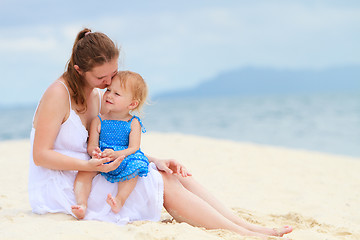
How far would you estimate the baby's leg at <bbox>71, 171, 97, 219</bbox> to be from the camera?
3.11 meters

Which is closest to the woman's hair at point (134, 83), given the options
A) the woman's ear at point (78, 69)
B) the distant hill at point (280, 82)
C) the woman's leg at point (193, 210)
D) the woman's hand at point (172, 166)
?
the woman's ear at point (78, 69)

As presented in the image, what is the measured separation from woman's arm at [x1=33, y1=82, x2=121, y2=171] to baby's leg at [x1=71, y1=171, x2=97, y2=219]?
14 cm

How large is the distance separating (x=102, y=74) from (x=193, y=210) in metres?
1.27

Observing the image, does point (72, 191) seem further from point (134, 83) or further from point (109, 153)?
point (134, 83)

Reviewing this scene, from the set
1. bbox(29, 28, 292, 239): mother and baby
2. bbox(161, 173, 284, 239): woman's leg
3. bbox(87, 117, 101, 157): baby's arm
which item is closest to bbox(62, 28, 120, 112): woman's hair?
bbox(29, 28, 292, 239): mother and baby

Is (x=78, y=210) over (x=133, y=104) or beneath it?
beneath

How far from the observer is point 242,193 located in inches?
220

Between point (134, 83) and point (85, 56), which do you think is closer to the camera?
point (85, 56)

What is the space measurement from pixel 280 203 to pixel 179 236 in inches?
104

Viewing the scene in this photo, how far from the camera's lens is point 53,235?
8.75ft

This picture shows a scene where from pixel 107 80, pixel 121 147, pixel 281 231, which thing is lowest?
pixel 281 231

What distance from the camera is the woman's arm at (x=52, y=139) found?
313cm

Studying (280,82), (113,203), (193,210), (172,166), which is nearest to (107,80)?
(172,166)

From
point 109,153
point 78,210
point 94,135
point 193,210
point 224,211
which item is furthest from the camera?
point 224,211
